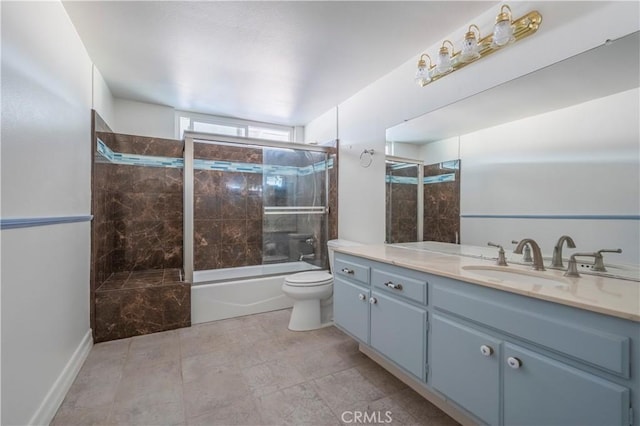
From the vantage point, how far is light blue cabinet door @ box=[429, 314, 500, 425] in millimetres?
1171

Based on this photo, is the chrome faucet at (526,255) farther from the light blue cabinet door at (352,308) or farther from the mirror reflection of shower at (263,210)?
the mirror reflection of shower at (263,210)

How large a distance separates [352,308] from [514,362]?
110 centimetres

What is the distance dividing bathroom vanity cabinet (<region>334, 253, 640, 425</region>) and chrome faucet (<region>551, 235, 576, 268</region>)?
0.50 m

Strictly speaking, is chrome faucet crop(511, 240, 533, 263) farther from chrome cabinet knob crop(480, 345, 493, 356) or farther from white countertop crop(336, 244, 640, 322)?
chrome cabinet knob crop(480, 345, 493, 356)

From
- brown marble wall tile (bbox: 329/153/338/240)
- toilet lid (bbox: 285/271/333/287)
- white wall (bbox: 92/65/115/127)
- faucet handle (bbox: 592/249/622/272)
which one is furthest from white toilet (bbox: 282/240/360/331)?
white wall (bbox: 92/65/115/127)

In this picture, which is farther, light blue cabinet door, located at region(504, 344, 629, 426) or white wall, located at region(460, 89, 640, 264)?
white wall, located at region(460, 89, 640, 264)

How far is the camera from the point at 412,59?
229cm

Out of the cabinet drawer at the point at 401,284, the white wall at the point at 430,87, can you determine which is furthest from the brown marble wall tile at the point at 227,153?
the cabinet drawer at the point at 401,284

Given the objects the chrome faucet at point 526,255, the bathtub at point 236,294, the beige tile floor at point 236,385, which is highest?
the chrome faucet at point 526,255

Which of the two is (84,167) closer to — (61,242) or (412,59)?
(61,242)

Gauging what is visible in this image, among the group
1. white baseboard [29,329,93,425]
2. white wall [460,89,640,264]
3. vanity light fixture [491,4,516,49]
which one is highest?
vanity light fixture [491,4,516,49]

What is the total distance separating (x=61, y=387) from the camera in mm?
1630

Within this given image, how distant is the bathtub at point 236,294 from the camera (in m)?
2.75

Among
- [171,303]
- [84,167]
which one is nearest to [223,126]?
[84,167]
